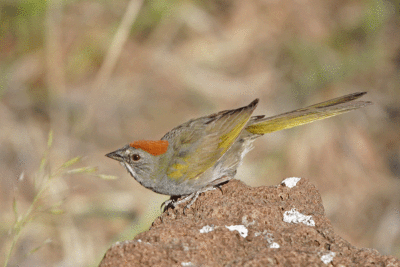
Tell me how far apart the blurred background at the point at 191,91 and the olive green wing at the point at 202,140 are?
2401mm

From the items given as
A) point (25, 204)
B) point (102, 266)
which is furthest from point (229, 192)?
point (25, 204)

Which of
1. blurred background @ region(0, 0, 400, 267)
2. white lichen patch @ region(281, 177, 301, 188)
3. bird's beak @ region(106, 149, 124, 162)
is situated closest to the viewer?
white lichen patch @ region(281, 177, 301, 188)

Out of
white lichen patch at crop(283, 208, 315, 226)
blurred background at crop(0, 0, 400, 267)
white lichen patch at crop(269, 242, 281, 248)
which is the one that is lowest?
white lichen patch at crop(269, 242, 281, 248)

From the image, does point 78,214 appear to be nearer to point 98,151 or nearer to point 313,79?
point 98,151

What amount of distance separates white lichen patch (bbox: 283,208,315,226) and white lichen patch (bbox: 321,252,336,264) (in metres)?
0.48

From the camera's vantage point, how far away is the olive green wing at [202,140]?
4929mm

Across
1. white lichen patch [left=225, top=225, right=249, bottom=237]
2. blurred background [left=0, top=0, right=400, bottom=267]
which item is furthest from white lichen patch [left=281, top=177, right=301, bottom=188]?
blurred background [left=0, top=0, right=400, bottom=267]

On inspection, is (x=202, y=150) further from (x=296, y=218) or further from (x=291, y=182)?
(x=296, y=218)

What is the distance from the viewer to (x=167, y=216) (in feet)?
12.8

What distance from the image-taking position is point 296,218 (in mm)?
3336

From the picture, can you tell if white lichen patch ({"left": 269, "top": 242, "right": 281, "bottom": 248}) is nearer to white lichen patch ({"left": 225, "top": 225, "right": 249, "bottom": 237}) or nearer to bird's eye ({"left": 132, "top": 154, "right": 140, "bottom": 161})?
white lichen patch ({"left": 225, "top": 225, "right": 249, "bottom": 237})

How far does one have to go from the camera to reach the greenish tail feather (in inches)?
185

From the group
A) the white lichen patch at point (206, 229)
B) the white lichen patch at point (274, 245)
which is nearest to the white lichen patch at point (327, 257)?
the white lichen patch at point (274, 245)

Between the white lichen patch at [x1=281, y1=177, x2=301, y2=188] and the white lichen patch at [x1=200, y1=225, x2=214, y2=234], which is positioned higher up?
the white lichen patch at [x1=281, y1=177, x2=301, y2=188]
